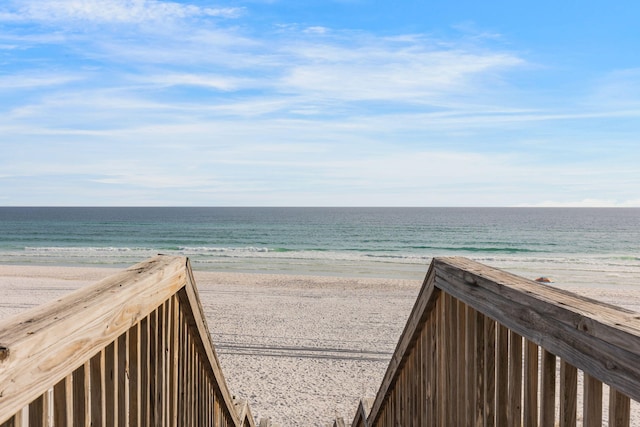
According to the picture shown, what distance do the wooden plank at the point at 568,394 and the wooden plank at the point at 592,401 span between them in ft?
0.36

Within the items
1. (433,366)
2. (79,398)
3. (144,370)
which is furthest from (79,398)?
(433,366)

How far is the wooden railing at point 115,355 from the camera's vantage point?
96 centimetres

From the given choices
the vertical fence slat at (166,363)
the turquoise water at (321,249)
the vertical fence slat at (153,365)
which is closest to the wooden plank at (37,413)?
the vertical fence slat at (153,365)

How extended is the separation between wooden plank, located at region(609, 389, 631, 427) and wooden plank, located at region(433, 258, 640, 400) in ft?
0.18

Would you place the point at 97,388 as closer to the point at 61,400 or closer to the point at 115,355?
the point at 115,355

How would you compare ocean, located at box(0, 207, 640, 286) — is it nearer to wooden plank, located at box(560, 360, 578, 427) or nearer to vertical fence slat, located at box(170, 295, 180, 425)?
vertical fence slat, located at box(170, 295, 180, 425)

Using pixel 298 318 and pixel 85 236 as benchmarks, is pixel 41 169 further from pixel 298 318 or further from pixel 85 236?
pixel 298 318

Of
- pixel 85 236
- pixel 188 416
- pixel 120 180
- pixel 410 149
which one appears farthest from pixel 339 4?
pixel 120 180

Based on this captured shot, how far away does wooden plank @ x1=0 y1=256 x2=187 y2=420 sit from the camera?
90 centimetres

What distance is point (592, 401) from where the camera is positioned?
3.47ft

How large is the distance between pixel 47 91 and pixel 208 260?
14261mm

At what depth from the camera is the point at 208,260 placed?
95.2 ft

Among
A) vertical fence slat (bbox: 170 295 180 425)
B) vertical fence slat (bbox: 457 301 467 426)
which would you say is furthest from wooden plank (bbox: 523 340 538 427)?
vertical fence slat (bbox: 170 295 180 425)

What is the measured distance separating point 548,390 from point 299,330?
32.6 feet
